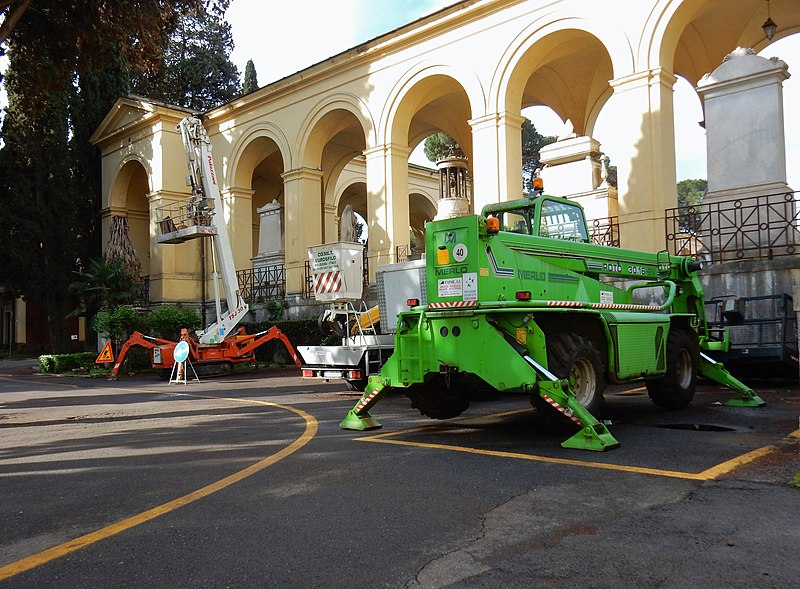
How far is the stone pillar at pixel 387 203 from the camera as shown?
2066cm

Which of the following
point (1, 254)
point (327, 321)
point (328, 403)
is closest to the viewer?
point (328, 403)

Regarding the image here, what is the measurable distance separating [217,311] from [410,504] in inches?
590

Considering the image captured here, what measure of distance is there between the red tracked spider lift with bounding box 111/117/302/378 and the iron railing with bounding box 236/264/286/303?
3.91m

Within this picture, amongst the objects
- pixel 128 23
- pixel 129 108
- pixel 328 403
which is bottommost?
pixel 328 403

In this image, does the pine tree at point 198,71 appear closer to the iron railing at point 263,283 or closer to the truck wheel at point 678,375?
the iron railing at point 263,283

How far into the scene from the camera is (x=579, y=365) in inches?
293

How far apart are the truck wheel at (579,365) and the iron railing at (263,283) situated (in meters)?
17.1

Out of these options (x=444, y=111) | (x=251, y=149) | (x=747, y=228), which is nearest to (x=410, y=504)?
(x=747, y=228)

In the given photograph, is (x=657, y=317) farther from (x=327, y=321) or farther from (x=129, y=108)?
(x=129, y=108)

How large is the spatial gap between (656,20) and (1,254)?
25.1 m

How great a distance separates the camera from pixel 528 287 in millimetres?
7570

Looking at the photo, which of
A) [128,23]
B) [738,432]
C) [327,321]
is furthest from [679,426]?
[128,23]

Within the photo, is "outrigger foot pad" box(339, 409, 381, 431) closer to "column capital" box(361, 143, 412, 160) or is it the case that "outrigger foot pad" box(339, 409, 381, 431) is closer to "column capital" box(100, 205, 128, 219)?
"column capital" box(361, 143, 412, 160)

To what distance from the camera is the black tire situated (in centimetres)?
814
